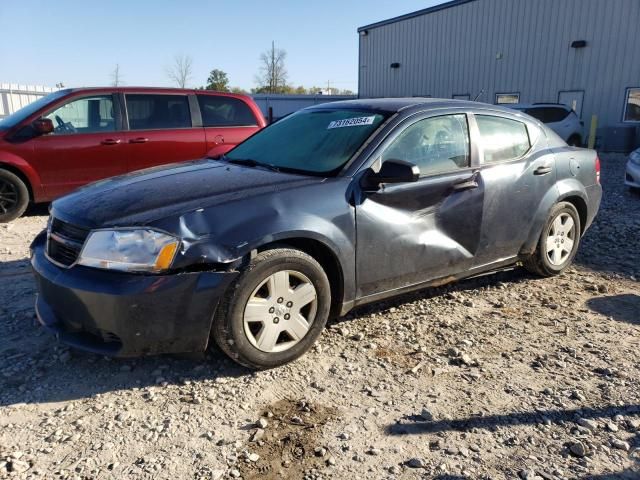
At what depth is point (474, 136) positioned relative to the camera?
4.06 m

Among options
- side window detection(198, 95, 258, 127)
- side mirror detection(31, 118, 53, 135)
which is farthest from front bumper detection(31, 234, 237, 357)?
side window detection(198, 95, 258, 127)

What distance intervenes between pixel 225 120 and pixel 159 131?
1.00 metres

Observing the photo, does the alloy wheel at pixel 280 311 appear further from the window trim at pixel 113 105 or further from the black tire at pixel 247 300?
the window trim at pixel 113 105

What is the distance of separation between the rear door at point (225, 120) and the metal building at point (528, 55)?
1298 cm

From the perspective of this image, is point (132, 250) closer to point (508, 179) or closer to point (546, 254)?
point (508, 179)

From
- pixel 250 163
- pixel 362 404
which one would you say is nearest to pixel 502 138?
pixel 250 163

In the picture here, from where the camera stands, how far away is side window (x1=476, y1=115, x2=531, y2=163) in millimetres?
4145

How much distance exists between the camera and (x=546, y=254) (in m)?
4.69

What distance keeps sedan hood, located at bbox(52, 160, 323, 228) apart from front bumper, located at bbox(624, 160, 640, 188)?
24.8 ft

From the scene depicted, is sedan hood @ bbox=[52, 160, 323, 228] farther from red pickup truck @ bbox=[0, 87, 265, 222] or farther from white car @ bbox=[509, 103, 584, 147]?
white car @ bbox=[509, 103, 584, 147]

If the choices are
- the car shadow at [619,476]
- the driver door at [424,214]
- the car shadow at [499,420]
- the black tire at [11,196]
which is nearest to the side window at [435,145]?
the driver door at [424,214]

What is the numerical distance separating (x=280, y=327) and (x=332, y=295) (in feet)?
1.62

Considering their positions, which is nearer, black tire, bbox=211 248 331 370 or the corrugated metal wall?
black tire, bbox=211 248 331 370

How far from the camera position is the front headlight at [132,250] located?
2.77 meters
